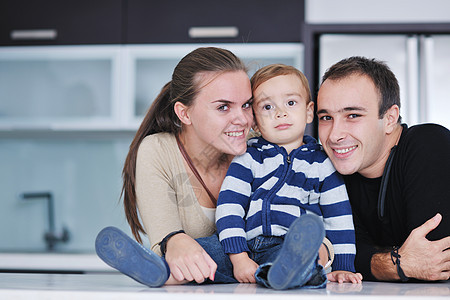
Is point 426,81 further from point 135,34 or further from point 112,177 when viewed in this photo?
point 112,177

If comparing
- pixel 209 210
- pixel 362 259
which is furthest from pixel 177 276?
pixel 362 259

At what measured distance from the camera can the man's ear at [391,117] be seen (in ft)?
4.94

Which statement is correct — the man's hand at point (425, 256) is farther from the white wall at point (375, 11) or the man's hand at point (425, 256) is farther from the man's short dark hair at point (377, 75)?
the white wall at point (375, 11)

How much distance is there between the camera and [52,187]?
3145mm

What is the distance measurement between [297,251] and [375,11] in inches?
78.6

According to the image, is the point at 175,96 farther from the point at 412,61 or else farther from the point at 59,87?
the point at 59,87

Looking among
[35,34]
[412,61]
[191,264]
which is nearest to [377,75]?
[191,264]

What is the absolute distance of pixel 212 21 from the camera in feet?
8.87

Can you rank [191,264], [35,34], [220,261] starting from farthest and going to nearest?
1. [35,34]
2. [220,261]
3. [191,264]

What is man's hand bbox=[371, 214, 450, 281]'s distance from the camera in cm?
132

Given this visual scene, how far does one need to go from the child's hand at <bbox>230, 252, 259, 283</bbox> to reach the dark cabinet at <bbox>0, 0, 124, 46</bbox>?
1.86 meters

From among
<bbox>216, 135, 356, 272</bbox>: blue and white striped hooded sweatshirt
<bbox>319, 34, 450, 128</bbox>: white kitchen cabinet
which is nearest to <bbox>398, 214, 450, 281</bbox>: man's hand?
<bbox>216, 135, 356, 272</bbox>: blue and white striped hooded sweatshirt

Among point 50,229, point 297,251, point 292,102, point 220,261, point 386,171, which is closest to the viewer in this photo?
point 297,251

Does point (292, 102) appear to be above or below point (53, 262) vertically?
above
